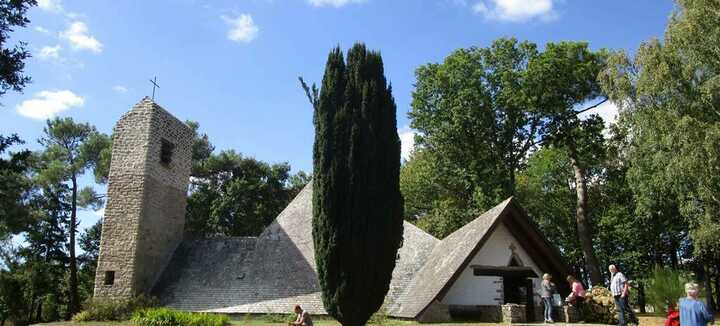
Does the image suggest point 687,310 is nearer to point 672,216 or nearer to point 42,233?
point 672,216

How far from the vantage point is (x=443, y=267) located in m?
17.7

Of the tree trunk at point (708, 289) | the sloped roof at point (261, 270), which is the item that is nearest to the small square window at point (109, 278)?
the sloped roof at point (261, 270)

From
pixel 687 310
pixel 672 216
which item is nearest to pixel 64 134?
pixel 687 310

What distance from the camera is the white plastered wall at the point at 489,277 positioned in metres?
17.6

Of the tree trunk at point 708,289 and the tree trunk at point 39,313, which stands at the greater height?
the tree trunk at point 708,289

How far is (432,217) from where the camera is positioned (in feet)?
105

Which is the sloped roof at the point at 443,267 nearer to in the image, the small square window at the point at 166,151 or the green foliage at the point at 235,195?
the small square window at the point at 166,151

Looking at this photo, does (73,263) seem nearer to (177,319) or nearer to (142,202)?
(142,202)

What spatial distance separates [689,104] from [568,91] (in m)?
9.75

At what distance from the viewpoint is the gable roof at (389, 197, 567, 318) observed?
53.8 ft

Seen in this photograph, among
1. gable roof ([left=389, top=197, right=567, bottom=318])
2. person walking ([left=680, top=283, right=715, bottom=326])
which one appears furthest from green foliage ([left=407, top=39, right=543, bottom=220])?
person walking ([left=680, top=283, right=715, bottom=326])

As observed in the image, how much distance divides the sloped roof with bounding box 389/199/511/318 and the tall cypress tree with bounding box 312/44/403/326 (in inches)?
109

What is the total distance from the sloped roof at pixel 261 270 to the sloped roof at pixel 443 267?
3.33 feet

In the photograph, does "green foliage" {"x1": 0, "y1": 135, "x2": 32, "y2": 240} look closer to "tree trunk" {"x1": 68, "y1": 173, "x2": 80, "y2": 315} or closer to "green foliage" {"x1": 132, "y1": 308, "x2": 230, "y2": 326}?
"tree trunk" {"x1": 68, "y1": 173, "x2": 80, "y2": 315}
